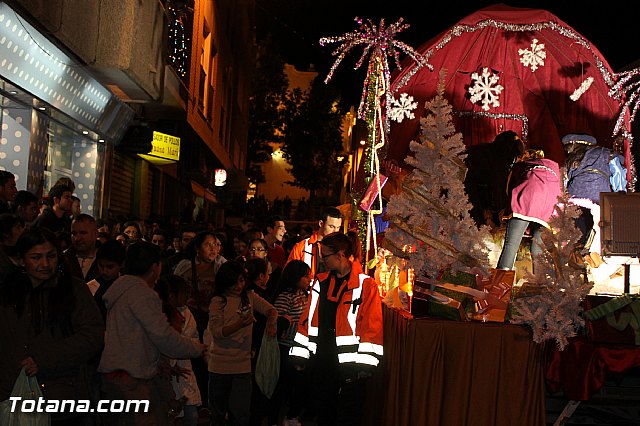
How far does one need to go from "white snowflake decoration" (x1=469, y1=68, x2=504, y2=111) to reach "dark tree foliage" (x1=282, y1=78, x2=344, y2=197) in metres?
41.5

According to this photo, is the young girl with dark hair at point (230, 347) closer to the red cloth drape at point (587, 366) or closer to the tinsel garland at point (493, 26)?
the red cloth drape at point (587, 366)

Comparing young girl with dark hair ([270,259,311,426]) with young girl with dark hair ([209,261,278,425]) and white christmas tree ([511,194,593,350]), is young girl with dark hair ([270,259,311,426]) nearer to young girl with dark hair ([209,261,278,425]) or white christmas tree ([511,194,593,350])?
young girl with dark hair ([209,261,278,425])

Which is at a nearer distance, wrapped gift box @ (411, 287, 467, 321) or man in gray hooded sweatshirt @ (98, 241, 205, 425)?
man in gray hooded sweatshirt @ (98, 241, 205, 425)

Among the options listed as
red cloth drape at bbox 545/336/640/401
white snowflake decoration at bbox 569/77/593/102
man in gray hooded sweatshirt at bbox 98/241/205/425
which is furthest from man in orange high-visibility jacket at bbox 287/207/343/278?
man in gray hooded sweatshirt at bbox 98/241/205/425

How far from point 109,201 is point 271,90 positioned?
→ 36.1 m

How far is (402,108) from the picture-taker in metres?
10.8

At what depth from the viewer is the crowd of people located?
4887mm

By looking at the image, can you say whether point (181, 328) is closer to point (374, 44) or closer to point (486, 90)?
point (374, 44)

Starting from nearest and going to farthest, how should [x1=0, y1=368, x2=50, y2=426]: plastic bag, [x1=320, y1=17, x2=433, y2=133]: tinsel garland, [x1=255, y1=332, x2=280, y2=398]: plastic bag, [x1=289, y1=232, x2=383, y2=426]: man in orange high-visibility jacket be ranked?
[x1=0, y1=368, x2=50, y2=426]: plastic bag → [x1=289, y1=232, x2=383, y2=426]: man in orange high-visibility jacket → [x1=255, y1=332, x2=280, y2=398]: plastic bag → [x1=320, y1=17, x2=433, y2=133]: tinsel garland

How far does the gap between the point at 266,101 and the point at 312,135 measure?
3.76 metres

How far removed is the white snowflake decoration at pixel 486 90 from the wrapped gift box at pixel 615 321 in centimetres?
516

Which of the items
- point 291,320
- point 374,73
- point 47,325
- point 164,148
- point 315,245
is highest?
point 374,73

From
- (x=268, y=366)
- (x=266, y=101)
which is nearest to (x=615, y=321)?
(x=268, y=366)

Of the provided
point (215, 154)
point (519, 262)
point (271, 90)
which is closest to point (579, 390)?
point (519, 262)
